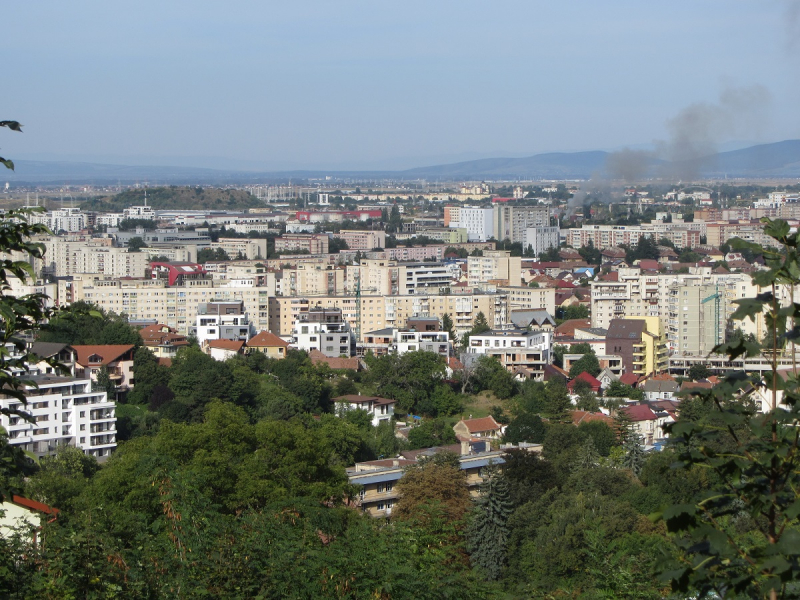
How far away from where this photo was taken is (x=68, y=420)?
11.9 metres

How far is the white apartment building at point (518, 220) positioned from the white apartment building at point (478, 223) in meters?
1.11

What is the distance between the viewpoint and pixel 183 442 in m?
6.95

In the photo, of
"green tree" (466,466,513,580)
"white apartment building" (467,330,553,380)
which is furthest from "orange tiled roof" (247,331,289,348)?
"green tree" (466,466,513,580)

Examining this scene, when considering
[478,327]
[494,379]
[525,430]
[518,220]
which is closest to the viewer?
[525,430]

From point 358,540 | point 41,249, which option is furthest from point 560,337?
point 41,249

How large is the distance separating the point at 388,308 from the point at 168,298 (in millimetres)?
4341

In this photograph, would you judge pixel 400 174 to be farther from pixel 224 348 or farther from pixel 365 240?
pixel 224 348

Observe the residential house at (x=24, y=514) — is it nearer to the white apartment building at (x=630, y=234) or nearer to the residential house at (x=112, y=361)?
the residential house at (x=112, y=361)

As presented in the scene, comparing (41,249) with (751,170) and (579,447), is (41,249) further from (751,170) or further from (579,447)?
(751,170)

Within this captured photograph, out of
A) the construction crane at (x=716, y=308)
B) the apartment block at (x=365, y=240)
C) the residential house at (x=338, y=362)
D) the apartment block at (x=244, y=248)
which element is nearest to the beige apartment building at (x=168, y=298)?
the residential house at (x=338, y=362)

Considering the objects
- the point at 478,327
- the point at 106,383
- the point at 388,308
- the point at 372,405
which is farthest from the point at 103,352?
the point at 478,327

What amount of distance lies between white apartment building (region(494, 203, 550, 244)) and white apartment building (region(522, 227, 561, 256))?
3249 mm

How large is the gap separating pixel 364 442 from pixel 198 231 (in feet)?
108

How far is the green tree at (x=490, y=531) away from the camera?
7102 millimetres
